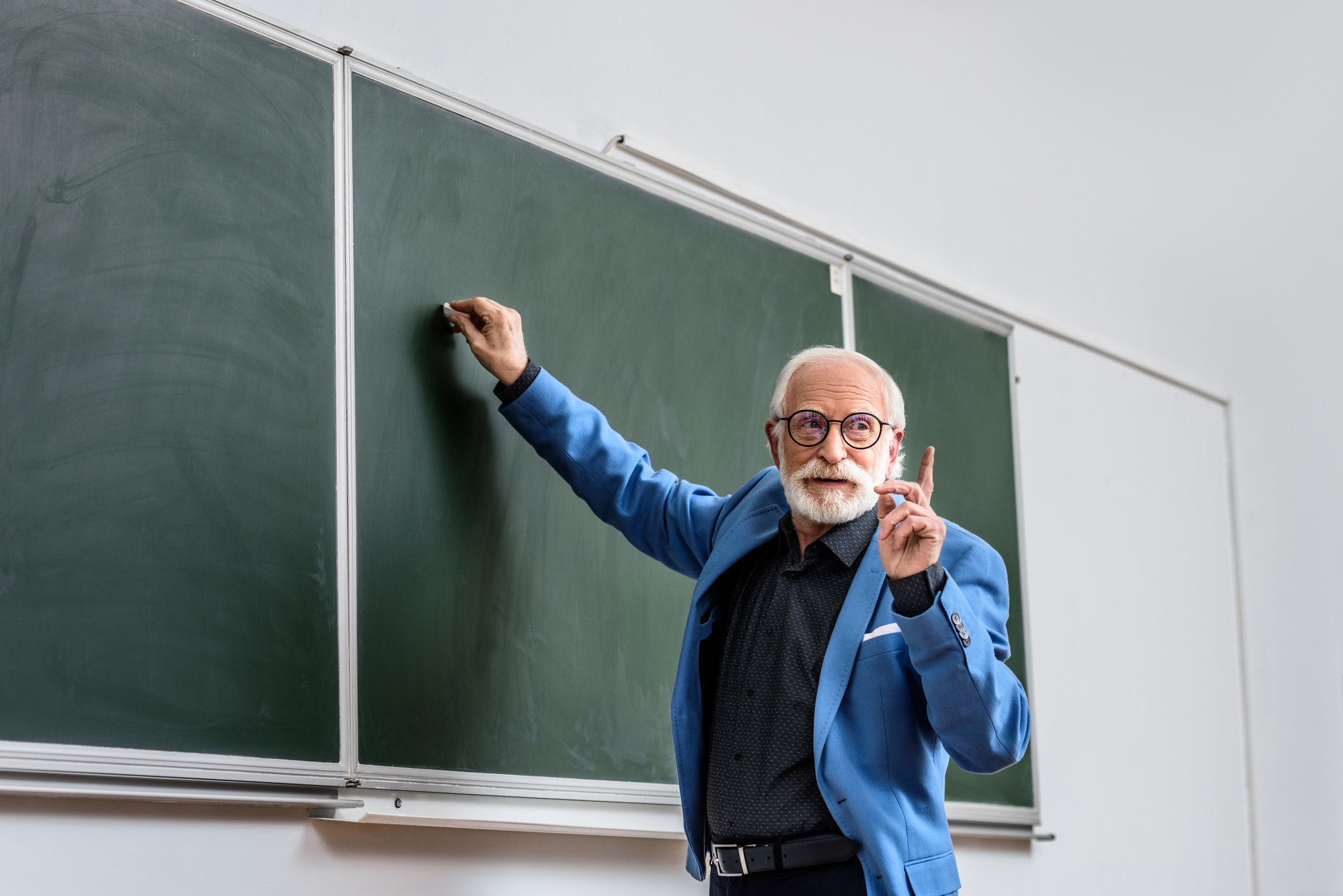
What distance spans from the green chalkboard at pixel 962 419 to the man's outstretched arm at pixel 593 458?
44.5 inches

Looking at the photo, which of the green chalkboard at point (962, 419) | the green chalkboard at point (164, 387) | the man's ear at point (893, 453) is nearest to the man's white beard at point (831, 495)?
the man's ear at point (893, 453)

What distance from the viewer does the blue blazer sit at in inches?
76.7

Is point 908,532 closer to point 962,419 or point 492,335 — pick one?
point 492,335

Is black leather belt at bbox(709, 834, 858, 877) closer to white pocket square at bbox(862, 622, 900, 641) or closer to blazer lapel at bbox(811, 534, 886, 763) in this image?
blazer lapel at bbox(811, 534, 886, 763)

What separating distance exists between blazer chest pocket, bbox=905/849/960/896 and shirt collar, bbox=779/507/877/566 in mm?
491

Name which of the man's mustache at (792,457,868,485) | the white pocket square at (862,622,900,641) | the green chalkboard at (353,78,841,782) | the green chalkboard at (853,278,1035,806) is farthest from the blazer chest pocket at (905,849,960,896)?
the green chalkboard at (853,278,1035,806)

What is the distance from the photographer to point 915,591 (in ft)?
6.21

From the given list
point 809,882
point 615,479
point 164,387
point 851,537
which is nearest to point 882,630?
point 851,537

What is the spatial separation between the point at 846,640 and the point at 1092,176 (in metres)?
3.06

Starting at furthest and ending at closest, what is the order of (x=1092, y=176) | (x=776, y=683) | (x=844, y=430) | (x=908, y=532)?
1. (x=1092, y=176)
2. (x=844, y=430)
3. (x=776, y=683)
4. (x=908, y=532)

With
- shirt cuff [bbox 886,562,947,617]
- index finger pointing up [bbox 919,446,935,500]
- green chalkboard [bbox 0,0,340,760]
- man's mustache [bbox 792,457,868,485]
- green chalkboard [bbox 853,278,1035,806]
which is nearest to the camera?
green chalkboard [bbox 0,0,340,760]

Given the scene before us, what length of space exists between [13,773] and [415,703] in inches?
25.7

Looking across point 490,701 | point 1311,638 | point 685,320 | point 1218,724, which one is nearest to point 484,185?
point 685,320

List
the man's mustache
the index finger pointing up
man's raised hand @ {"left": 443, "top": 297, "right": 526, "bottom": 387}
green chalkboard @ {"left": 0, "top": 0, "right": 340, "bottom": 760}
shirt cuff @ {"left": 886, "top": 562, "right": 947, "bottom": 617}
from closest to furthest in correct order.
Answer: green chalkboard @ {"left": 0, "top": 0, "right": 340, "bottom": 760} → shirt cuff @ {"left": 886, "top": 562, "right": 947, "bottom": 617} → the index finger pointing up → the man's mustache → man's raised hand @ {"left": 443, "top": 297, "right": 526, "bottom": 387}
